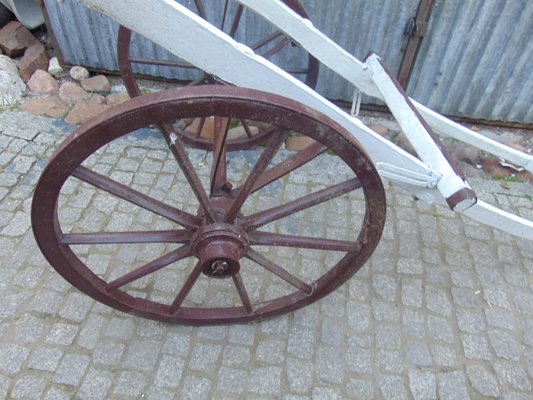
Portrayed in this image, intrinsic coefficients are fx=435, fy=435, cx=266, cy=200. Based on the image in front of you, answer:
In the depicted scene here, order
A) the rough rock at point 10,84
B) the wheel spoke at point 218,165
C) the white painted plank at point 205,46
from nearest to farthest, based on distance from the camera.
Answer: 1. the white painted plank at point 205,46
2. the wheel spoke at point 218,165
3. the rough rock at point 10,84

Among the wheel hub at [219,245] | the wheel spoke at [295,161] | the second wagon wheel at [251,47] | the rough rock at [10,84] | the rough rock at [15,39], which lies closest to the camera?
the wheel spoke at [295,161]

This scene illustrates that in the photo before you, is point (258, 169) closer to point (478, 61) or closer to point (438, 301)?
point (438, 301)

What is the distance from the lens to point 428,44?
3.04 m

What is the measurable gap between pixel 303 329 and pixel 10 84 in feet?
9.52

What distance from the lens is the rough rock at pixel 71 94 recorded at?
3.37 meters

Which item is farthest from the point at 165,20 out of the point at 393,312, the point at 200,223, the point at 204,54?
the point at 393,312

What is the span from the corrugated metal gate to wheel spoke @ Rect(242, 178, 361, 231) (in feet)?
5.79

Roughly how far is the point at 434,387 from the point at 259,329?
877 millimetres

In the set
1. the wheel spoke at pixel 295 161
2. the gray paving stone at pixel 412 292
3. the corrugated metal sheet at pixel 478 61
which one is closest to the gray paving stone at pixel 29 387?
the wheel spoke at pixel 295 161

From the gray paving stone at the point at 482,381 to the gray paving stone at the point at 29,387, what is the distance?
201cm

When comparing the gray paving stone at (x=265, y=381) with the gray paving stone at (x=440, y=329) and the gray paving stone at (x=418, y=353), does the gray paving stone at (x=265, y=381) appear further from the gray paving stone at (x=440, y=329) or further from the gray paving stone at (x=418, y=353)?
the gray paving stone at (x=440, y=329)

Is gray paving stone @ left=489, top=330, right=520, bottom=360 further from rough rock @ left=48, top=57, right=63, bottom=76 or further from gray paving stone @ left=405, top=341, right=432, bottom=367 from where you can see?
rough rock @ left=48, top=57, right=63, bottom=76

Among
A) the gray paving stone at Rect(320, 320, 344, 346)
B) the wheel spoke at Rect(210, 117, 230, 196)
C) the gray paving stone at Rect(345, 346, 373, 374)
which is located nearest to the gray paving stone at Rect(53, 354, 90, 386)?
the wheel spoke at Rect(210, 117, 230, 196)

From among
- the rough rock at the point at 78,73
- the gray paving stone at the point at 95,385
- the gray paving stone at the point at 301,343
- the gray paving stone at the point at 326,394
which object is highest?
the rough rock at the point at 78,73
